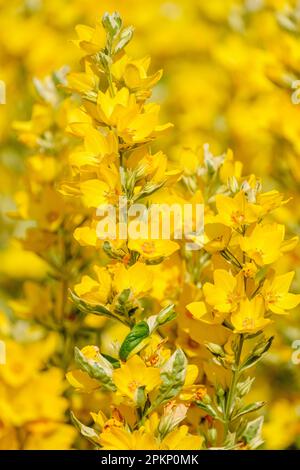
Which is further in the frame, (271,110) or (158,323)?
(271,110)

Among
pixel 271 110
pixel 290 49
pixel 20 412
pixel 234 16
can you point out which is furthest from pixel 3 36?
pixel 20 412

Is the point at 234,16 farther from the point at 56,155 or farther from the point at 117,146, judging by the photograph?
the point at 117,146

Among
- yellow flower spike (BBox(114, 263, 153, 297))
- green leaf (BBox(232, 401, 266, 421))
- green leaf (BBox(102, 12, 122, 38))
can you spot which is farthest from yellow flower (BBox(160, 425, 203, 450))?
green leaf (BBox(102, 12, 122, 38))

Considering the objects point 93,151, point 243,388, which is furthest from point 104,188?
point 243,388

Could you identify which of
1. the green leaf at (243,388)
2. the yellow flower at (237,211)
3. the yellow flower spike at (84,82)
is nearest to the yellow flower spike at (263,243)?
the yellow flower at (237,211)

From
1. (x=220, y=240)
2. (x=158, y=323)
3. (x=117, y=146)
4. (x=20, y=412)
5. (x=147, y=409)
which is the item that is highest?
(x=117, y=146)

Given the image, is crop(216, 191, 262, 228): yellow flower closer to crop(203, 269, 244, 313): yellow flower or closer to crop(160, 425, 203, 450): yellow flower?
crop(203, 269, 244, 313): yellow flower
